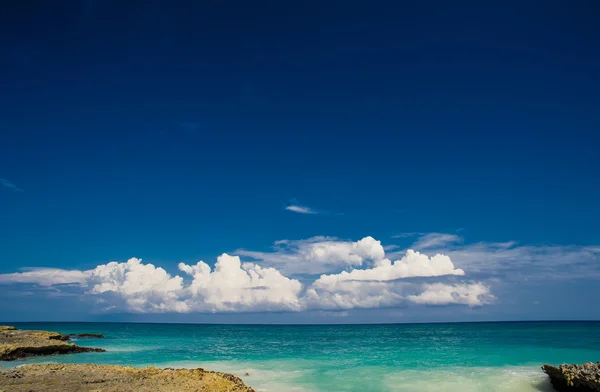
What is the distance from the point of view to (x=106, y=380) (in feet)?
65.3

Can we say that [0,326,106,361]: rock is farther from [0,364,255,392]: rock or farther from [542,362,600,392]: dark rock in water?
[542,362,600,392]: dark rock in water

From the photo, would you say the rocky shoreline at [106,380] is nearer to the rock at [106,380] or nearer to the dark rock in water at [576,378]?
the rock at [106,380]

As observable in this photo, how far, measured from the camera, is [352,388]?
25.1 metres

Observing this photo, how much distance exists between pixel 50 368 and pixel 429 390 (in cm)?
2238

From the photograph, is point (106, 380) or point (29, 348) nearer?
point (106, 380)

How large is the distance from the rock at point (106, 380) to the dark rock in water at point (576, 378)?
16.8 metres

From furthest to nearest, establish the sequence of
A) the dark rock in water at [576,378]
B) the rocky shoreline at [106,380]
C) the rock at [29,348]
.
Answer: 1. the rock at [29,348]
2. the dark rock in water at [576,378]
3. the rocky shoreline at [106,380]

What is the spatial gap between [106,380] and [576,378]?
79.5 ft

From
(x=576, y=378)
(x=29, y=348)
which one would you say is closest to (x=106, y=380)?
(x=29, y=348)

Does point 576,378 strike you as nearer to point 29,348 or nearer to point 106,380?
point 106,380

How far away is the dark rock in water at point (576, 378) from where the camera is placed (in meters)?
19.6

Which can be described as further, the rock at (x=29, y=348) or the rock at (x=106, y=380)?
the rock at (x=29, y=348)

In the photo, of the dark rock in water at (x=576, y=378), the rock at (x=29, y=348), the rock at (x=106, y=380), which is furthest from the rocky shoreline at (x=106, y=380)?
the dark rock in water at (x=576, y=378)

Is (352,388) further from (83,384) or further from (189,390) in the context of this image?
(83,384)
